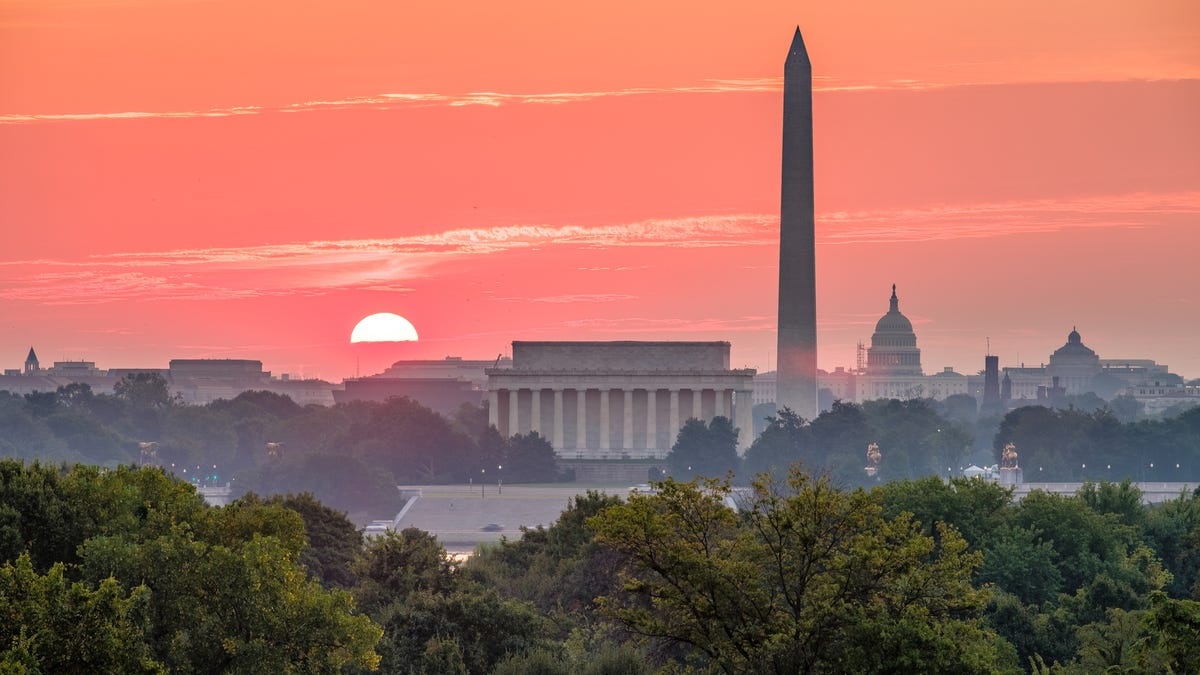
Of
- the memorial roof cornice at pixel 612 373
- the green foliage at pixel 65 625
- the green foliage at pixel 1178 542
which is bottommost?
the green foliage at pixel 65 625

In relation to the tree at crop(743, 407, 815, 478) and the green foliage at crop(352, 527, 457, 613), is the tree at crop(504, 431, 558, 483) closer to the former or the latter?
the tree at crop(743, 407, 815, 478)

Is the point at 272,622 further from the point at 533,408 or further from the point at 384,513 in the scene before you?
the point at 533,408

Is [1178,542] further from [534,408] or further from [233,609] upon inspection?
[534,408]

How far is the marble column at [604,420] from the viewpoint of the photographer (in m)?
157

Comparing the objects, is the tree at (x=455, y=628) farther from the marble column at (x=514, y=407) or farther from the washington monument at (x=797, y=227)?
the marble column at (x=514, y=407)

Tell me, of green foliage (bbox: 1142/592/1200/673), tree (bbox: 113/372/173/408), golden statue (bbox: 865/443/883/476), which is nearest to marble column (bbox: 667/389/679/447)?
golden statue (bbox: 865/443/883/476)

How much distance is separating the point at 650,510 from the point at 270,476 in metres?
95.3

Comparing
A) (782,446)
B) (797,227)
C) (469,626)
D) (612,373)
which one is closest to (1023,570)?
(469,626)

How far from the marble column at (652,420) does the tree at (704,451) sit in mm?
13504

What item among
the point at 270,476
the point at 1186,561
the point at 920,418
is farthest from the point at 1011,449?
the point at 1186,561

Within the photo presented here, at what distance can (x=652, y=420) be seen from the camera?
156750 mm

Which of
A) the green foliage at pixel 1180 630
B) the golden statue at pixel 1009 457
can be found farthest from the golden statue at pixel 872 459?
the green foliage at pixel 1180 630

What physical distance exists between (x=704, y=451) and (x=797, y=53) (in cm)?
2575

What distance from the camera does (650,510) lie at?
32938 millimetres
